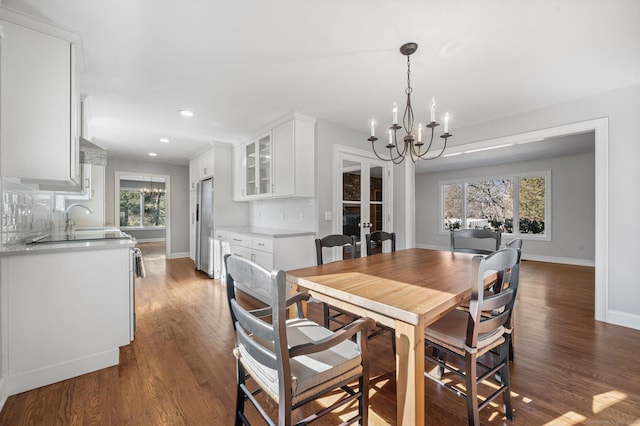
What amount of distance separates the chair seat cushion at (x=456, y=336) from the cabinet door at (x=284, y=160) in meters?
2.34

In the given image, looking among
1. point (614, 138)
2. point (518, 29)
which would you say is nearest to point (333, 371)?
point (518, 29)

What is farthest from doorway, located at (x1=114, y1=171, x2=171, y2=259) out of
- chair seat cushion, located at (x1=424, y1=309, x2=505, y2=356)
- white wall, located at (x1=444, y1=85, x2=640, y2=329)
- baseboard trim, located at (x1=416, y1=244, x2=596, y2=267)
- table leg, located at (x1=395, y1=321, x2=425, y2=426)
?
baseboard trim, located at (x1=416, y1=244, x2=596, y2=267)

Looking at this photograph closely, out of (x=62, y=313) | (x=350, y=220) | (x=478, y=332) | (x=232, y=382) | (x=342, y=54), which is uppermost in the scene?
(x=342, y=54)

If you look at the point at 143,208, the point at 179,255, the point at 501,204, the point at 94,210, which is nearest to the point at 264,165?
the point at 94,210

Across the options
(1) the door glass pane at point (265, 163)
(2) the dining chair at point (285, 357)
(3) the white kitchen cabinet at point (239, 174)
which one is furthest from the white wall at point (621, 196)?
(3) the white kitchen cabinet at point (239, 174)

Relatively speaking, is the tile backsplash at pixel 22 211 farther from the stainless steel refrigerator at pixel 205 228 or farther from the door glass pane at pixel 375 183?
the door glass pane at pixel 375 183

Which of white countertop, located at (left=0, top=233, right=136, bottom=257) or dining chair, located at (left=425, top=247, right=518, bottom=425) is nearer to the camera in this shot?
dining chair, located at (left=425, top=247, right=518, bottom=425)

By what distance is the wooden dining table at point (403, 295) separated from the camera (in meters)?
1.06

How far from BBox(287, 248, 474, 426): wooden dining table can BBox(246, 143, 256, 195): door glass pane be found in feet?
9.16

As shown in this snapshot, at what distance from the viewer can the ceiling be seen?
163cm

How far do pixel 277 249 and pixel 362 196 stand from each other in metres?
1.55

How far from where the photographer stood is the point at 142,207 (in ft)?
31.6

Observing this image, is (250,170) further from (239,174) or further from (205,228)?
(205,228)

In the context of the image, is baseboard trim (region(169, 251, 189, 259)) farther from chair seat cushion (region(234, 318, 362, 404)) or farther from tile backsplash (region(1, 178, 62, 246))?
chair seat cushion (region(234, 318, 362, 404))
